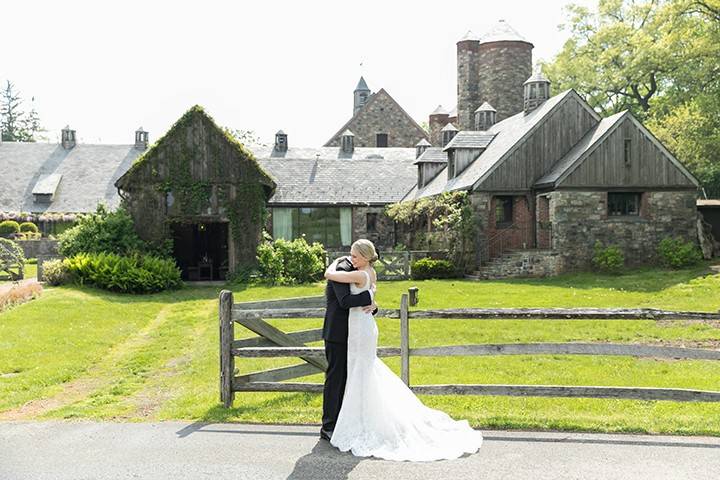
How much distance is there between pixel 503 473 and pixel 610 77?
4644cm

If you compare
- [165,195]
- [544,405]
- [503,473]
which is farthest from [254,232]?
[503,473]

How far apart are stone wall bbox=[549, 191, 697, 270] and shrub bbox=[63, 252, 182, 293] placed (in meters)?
15.8

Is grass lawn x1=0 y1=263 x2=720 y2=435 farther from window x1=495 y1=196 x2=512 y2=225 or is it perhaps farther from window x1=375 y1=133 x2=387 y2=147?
window x1=375 y1=133 x2=387 y2=147

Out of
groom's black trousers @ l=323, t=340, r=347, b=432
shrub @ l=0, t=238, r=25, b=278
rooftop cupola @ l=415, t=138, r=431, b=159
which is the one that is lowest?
groom's black trousers @ l=323, t=340, r=347, b=432

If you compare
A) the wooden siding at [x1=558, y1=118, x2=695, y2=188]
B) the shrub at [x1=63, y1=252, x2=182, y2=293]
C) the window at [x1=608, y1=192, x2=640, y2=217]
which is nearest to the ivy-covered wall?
the shrub at [x1=63, y1=252, x2=182, y2=293]

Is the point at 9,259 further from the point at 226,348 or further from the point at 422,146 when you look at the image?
the point at 422,146

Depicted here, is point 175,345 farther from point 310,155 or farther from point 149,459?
point 310,155

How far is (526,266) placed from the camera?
28.0 meters

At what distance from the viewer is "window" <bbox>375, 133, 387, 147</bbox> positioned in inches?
2167

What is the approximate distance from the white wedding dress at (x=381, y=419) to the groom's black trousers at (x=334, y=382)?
0.13 metres

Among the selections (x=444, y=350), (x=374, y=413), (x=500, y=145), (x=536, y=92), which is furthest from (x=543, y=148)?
(x=374, y=413)

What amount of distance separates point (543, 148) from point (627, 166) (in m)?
3.79

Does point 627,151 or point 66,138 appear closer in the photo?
point 627,151

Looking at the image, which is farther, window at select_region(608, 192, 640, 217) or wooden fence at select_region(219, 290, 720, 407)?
window at select_region(608, 192, 640, 217)
